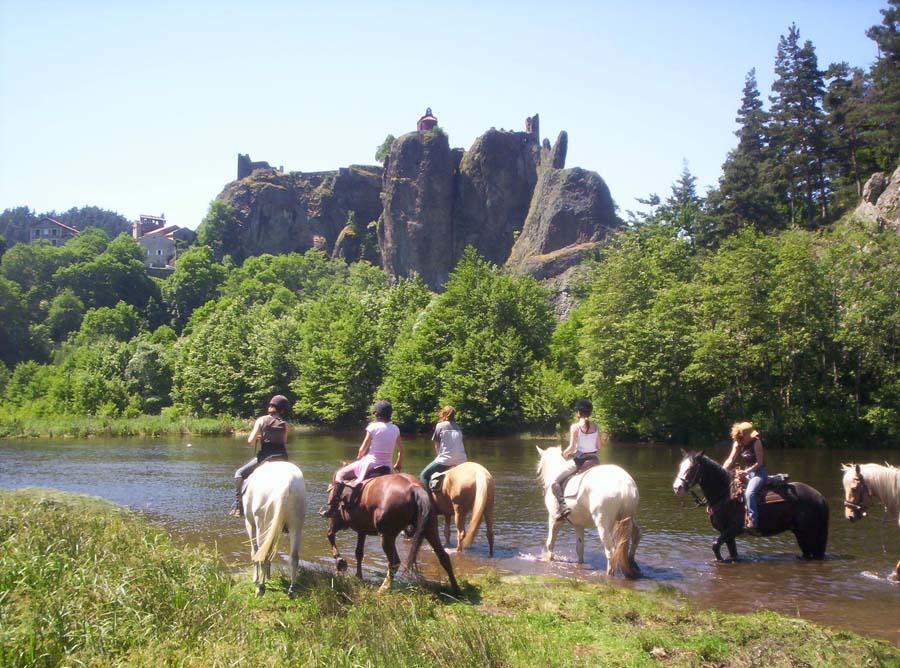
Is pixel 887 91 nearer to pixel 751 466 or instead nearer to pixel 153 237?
pixel 751 466

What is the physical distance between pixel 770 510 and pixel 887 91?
5549 centimetres

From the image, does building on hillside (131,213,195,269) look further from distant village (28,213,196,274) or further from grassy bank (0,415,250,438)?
grassy bank (0,415,250,438)

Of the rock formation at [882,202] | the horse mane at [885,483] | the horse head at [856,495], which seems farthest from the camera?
the rock formation at [882,202]

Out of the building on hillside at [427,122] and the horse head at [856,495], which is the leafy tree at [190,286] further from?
the horse head at [856,495]

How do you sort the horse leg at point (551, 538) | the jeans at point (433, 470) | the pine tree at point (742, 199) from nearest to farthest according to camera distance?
the horse leg at point (551, 538), the jeans at point (433, 470), the pine tree at point (742, 199)

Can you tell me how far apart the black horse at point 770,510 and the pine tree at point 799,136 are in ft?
186

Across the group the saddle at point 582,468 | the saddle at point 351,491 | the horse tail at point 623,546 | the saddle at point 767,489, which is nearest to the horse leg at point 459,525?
the saddle at point 582,468

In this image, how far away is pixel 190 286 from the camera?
Answer: 13300 centimetres

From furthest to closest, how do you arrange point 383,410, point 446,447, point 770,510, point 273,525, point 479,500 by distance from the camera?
point 446,447
point 479,500
point 770,510
point 383,410
point 273,525

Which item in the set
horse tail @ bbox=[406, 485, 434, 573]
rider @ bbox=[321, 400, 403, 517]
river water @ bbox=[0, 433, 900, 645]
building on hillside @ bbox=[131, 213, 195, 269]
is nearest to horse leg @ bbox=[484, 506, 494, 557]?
river water @ bbox=[0, 433, 900, 645]

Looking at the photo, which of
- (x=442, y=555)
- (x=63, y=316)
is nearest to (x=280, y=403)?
(x=442, y=555)

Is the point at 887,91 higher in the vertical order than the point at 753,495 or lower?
higher

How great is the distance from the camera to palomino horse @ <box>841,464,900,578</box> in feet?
42.2

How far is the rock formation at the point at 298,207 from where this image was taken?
471ft
